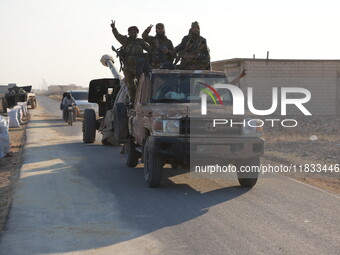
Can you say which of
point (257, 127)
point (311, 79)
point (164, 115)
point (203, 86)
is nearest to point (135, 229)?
point (164, 115)

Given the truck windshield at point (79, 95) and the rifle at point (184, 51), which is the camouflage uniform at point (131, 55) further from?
the truck windshield at point (79, 95)

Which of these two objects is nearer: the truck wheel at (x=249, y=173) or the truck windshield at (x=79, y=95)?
the truck wheel at (x=249, y=173)

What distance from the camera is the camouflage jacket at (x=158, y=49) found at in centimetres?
1273

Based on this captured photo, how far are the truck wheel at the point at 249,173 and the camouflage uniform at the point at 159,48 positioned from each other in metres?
3.65

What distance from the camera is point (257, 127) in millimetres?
9492

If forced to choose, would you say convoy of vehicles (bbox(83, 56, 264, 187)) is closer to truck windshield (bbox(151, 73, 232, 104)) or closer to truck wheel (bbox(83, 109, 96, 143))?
truck windshield (bbox(151, 73, 232, 104))

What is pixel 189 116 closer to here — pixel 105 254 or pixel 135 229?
pixel 135 229

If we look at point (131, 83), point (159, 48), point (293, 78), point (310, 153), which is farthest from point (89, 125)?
point (293, 78)

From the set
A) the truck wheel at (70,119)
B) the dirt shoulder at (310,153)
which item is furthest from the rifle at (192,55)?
the truck wheel at (70,119)

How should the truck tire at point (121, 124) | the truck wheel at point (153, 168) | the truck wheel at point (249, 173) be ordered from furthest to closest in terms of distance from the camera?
the truck tire at point (121, 124) < the truck wheel at point (249, 173) < the truck wheel at point (153, 168)

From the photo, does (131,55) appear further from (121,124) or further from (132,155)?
(132,155)

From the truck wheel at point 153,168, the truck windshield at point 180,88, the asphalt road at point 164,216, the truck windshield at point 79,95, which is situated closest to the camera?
the asphalt road at point 164,216

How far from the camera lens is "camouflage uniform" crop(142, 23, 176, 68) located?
12.7 meters

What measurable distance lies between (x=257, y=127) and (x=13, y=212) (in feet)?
13.8
